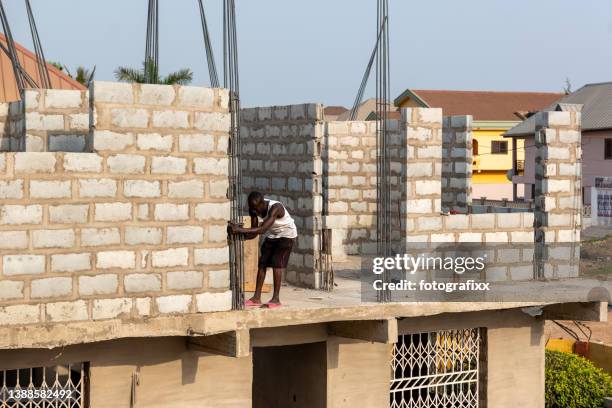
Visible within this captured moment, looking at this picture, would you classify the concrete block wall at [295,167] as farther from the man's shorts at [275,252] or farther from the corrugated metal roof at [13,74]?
the corrugated metal roof at [13,74]

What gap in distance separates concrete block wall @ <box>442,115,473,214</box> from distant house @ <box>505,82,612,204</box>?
2190 centimetres

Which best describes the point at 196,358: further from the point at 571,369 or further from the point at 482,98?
the point at 482,98

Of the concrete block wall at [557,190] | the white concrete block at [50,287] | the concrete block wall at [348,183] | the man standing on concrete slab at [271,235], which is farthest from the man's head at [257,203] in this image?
the concrete block wall at [348,183]

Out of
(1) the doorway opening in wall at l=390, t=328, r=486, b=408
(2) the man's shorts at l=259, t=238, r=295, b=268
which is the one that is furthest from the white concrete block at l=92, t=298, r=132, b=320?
(1) the doorway opening in wall at l=390, t=328, r=486, b=408

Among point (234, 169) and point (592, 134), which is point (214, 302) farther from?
point (592, 134)

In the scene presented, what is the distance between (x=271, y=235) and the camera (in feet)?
35.0

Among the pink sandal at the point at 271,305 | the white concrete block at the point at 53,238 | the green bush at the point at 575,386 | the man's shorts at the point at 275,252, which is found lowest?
the green bush at the point at 575,386

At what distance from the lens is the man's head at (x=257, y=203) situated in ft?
33.6

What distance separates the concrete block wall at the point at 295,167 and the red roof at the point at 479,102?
119 ft

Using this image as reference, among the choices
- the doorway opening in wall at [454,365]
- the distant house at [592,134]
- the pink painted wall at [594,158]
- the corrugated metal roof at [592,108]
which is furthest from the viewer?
the corrugated metal roof at [592,108]

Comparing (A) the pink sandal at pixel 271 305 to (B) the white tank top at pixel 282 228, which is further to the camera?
(B) the white tank top at pixel 282 228

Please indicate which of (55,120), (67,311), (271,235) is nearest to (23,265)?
(67,311)

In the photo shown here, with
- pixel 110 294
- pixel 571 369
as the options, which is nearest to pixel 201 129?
pixel 110 294

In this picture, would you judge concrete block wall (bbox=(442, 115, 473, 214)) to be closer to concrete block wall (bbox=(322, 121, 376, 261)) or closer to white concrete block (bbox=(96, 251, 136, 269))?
concrete block wall (bbox=(322, 121, 376, 261))
